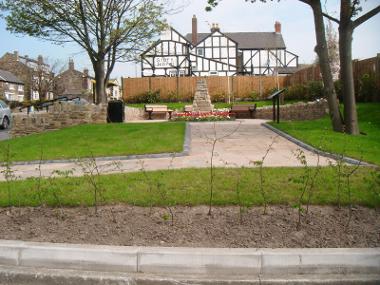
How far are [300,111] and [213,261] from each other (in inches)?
704

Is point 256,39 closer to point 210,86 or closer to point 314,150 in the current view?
point 210,86

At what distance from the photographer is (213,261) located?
3.97 m

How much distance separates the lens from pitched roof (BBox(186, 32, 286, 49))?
60.4 m

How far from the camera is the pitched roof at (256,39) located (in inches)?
2377

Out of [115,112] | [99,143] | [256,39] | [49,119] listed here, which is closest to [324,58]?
[99,143]

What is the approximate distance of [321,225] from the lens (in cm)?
483

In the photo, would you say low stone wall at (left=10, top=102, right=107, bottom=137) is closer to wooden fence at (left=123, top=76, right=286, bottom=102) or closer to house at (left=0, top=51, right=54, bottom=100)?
wooden fence at (left=123, top=76, right=286, bottom=102)

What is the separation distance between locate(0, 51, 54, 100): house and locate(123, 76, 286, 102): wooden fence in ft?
84.0

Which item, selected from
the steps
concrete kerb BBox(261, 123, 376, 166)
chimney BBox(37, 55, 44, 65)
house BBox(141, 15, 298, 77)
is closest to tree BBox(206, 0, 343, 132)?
concrete kerb BBox(261, 123, 376, 166)

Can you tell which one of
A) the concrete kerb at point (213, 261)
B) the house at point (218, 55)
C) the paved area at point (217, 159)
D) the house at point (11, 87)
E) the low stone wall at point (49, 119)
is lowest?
the concrete kerb at point (213, 261)

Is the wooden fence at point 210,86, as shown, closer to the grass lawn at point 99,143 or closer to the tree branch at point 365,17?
the grass lawn at point 99,143

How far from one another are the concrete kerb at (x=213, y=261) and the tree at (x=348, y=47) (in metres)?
8.31

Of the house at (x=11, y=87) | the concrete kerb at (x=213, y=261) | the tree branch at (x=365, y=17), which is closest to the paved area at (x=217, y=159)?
the concrete kerb at (x=213, y=261)

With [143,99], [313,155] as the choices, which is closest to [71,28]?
[143,99]
